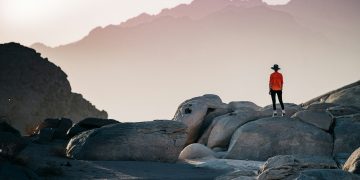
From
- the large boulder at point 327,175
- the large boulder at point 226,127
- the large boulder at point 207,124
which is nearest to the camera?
the large boulder at point 327,175

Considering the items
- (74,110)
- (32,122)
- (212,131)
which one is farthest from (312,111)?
(74,110)

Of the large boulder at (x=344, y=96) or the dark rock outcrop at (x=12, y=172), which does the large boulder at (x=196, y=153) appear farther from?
the large boulder at (x=344, y=96)

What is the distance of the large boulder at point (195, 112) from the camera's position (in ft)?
91.5

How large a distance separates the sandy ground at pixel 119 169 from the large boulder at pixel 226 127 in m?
6.09

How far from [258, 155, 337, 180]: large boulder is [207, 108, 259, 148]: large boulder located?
1204cm

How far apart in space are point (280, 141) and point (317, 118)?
2.40 metres

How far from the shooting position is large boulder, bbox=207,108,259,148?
Result: 25328mm

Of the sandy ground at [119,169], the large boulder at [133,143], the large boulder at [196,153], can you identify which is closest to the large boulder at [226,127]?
the large boulder at [196,153]

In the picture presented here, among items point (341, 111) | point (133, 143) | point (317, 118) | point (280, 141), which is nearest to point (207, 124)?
point (280, 141)

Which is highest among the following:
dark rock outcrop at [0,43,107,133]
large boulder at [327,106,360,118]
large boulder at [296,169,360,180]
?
dark rock outcrop at [0,43,107,133]

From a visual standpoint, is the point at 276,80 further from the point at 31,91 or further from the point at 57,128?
the point at 31,91

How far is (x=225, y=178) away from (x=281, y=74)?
37.3 feet

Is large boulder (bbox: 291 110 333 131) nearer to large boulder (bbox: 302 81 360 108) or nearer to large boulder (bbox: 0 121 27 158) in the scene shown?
large boulder (bbox: 302 81 360 108)

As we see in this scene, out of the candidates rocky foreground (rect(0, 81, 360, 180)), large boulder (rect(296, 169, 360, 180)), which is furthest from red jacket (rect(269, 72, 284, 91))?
large boulder (rect(296, 169, 360, 180))
